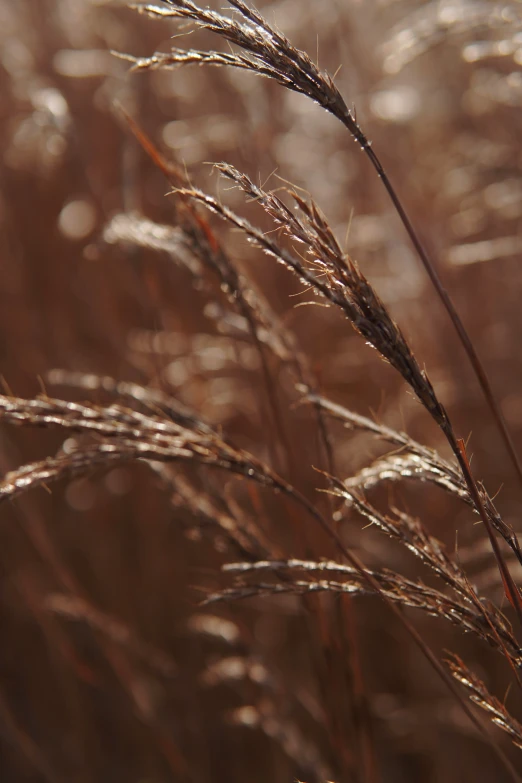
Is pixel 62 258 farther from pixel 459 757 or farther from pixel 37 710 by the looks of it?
pixel 459 757

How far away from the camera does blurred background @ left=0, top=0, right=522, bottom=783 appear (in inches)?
63.1

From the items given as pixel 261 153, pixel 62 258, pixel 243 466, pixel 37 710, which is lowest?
pixel 37 710

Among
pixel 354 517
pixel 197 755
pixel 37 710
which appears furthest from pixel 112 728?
pixel 354 517

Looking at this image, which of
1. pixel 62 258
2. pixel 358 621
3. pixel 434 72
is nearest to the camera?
pixel 358 621

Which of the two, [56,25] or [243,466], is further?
[56,25]

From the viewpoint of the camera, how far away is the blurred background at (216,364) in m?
1.60

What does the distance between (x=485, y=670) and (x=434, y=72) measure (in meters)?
2.29

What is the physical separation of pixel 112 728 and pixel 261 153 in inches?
66.4

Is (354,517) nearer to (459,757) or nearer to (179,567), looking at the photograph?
(179,567)

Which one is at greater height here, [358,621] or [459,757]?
[358,621]

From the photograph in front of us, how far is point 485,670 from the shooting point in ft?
5.57

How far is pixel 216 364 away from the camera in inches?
78.8

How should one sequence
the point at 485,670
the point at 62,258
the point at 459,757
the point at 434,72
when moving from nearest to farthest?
1. the point at 459,757
2. the point at 485,670
3. the point at 62,258
4. the point at 434,72

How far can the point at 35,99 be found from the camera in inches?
63.4
